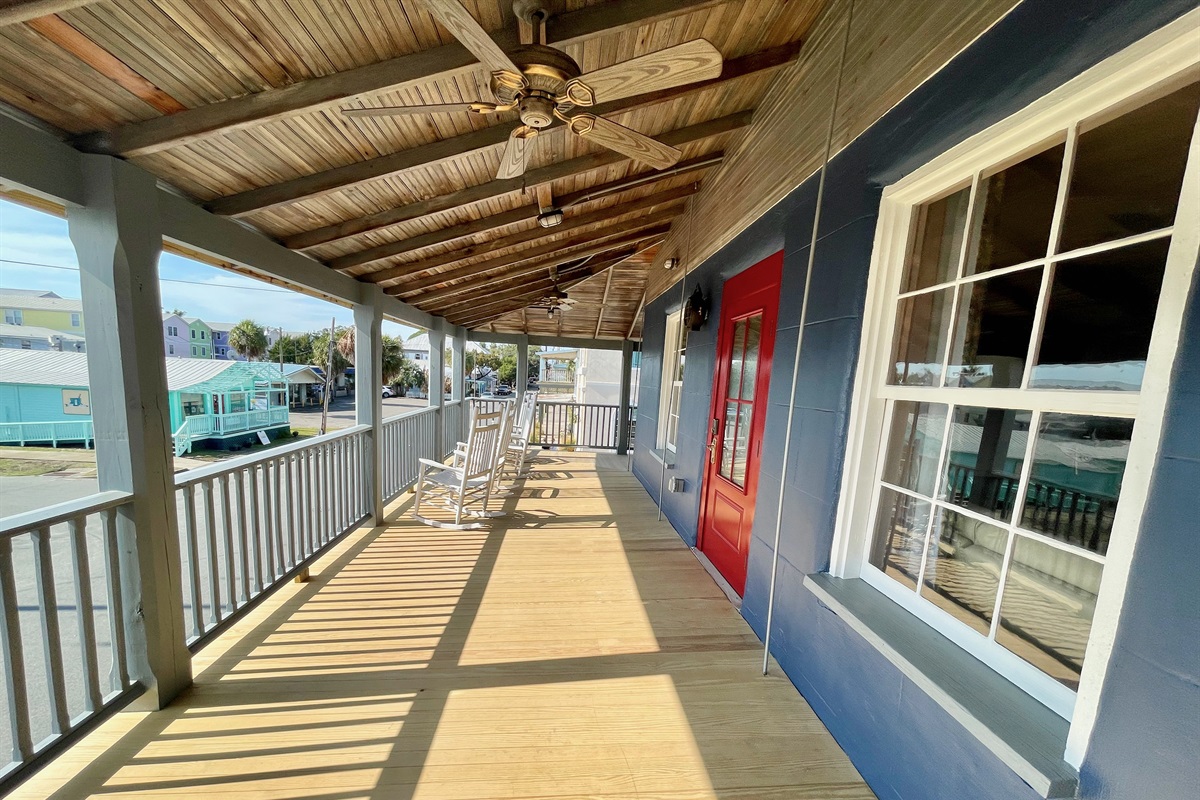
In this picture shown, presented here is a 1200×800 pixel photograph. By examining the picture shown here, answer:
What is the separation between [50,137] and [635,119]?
2.38 m

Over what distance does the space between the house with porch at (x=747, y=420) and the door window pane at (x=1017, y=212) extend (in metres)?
0.01

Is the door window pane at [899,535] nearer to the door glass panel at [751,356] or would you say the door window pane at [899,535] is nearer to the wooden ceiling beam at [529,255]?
the door glass panel at [751,356]

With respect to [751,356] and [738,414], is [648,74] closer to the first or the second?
[751,356]

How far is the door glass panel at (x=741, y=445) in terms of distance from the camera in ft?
8.61

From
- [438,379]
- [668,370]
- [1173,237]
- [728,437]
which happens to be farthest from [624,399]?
[1173,237]

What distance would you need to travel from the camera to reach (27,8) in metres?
0.94

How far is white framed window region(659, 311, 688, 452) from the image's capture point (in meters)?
4.19

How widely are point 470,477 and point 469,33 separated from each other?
321 centimetres

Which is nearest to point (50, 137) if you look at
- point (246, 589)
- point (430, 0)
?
point (430, 0)

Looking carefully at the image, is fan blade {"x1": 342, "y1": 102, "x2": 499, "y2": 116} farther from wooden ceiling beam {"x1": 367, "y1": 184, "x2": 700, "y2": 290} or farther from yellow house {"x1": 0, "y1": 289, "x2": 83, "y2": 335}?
wooden ceiling beam {"x1": 367, "y1": 184, "x2": 700, "y2": 290}

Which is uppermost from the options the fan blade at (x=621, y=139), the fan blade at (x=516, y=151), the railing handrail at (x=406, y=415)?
the fan blade at (x=621, y=139)

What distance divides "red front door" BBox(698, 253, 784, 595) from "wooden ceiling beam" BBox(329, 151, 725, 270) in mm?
944

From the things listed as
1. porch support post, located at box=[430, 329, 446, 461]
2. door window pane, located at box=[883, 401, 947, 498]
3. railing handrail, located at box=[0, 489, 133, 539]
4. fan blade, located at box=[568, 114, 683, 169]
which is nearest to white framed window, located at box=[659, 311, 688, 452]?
fan blade, located at box=[568, 114, 683, 169]

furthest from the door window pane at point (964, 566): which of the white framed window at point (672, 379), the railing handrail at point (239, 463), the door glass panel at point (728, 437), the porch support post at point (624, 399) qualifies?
the porch support post at point (624, 399)
